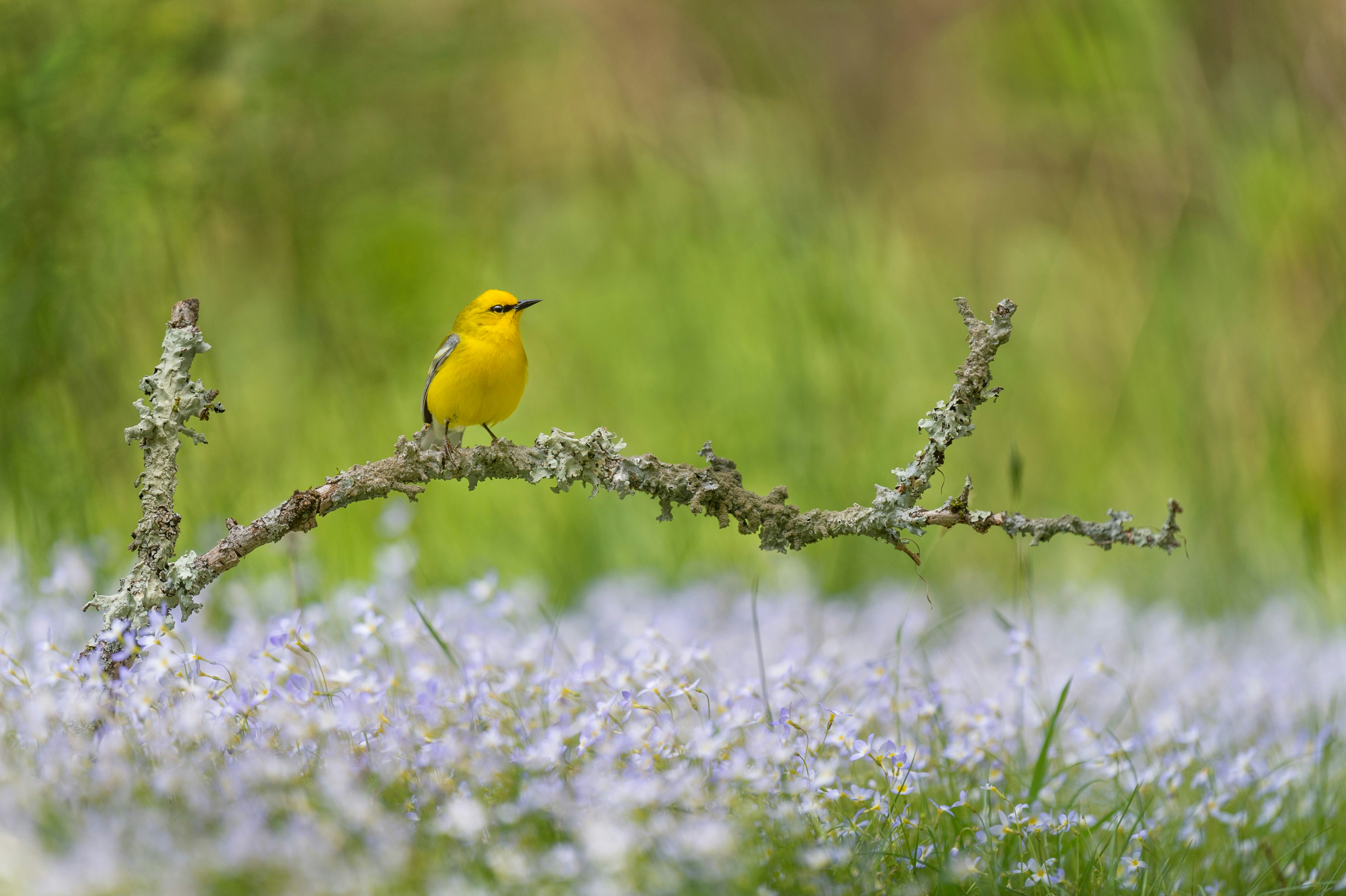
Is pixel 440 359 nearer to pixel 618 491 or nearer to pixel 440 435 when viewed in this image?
pixel 440 435

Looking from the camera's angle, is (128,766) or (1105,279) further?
(1105,279)

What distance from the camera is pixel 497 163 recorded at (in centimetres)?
648

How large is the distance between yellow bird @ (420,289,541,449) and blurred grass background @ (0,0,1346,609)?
2.55 feet

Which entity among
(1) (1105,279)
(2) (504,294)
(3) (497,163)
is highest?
(3) (497,163)

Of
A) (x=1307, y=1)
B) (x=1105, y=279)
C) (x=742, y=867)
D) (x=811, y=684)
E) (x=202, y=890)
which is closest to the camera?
(x=202, y=890)

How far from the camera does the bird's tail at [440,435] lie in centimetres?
219

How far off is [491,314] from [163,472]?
99 cm

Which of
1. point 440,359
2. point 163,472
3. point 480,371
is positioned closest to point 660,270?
point 440,359

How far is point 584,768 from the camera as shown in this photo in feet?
4.92

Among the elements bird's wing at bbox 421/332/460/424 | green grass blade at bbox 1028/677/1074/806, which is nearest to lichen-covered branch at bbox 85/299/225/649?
bird's wing at bbox 421/332/460/424

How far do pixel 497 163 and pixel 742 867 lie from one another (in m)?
5.83

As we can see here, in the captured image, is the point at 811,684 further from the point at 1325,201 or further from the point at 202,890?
the point at 1325,201

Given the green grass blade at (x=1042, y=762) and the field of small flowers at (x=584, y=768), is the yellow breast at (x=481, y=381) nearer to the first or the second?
the field of small flowers at (x=584, y=768)

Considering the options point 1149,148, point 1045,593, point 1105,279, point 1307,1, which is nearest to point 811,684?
point 1045,593
